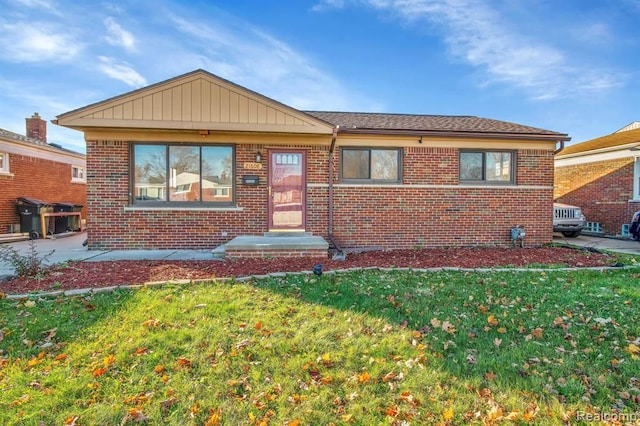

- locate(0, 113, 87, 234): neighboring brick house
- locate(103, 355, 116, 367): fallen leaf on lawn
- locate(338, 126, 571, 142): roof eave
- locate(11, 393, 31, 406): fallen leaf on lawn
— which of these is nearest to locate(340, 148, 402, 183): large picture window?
locate(338, 126, 571, 142): roof eave

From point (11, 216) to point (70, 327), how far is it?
12.0 metres

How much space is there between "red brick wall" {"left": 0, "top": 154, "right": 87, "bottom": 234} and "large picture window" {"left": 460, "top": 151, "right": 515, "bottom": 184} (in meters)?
15.2

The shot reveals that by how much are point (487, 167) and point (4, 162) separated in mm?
16085

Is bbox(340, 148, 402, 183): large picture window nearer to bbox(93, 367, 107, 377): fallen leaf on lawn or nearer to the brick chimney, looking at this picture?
bbox(93, 367, 107, 377): fallen leaf on lawn

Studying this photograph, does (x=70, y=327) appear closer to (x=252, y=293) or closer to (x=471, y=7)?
(x=252, y=293)

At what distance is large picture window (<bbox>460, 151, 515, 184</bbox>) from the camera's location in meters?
8.71

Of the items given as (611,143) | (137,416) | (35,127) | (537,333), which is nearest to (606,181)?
(611,143)

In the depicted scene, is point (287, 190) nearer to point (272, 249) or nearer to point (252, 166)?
point (252, 166)

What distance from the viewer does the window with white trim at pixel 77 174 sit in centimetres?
1548

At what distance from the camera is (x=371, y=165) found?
849 centimetres

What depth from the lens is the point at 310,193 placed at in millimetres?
8273

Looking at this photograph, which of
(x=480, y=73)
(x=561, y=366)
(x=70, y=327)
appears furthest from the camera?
(x=480, y=73)

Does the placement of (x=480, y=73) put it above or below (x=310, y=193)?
above

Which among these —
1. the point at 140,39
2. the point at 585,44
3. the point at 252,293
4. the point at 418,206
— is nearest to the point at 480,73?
the point at 585,44
